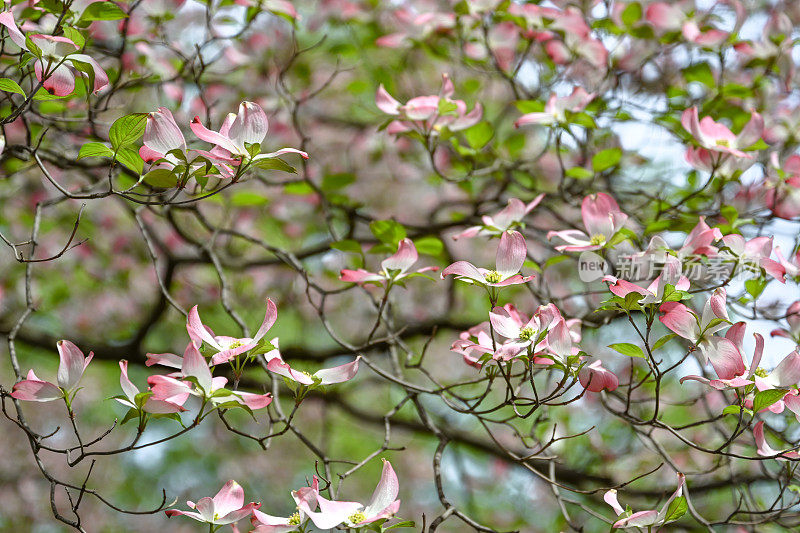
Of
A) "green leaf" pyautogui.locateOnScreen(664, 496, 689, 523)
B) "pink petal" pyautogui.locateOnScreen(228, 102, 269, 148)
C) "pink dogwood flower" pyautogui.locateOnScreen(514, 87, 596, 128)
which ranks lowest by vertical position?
"green leaf" pyautogui.locateOnScreen(664, 496, 689, 523)

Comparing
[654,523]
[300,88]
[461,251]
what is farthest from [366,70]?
[654,523]

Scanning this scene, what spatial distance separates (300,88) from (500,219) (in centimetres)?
155

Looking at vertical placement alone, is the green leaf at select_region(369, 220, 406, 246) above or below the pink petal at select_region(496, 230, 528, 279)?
below

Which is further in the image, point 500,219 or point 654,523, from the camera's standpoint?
point 500,219

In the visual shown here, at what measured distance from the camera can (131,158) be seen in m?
0.77

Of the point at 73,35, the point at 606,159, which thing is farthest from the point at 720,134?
the point at 73,35

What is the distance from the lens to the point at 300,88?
2389 mm

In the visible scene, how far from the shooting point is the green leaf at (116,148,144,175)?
30.3 inches

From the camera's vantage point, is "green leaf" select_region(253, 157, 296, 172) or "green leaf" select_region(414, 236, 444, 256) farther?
"green leaf" select_region(414, 236, 444, 256)

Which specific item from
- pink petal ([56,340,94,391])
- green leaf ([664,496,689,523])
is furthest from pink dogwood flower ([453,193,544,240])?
pink petal ([56,340,94,391])

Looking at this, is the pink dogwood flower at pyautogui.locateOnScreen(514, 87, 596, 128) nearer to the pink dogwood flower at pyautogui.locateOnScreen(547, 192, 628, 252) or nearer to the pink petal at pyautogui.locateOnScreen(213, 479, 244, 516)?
the pink dogwood flower at pyautogui.locateOnScreen(547, 192, 628, 252)

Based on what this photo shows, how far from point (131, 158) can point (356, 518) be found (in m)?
0.47

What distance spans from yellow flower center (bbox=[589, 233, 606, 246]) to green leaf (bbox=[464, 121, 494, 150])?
0.33 metres

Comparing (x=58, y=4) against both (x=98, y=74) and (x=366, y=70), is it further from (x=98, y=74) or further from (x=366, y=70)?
(x=366, y=70)
